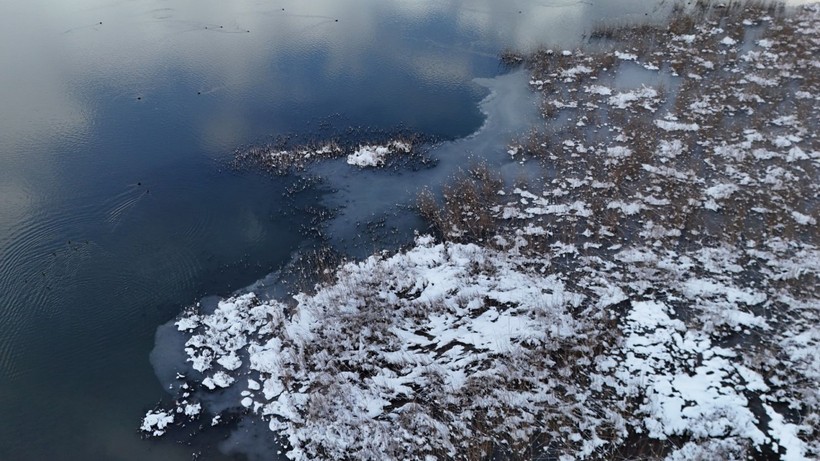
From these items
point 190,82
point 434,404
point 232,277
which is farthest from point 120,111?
point 434,404

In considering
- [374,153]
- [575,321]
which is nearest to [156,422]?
[575,321]

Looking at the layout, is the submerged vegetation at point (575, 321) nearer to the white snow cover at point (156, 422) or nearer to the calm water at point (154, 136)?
the white snow cover at point (156, 422)

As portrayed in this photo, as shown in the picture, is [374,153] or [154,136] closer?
[374,153]

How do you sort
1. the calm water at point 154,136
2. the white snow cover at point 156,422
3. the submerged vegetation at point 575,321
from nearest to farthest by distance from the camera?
1. the submerged vegetation at point 575,321
2. the white snow cover at point 156,422
3. the calm water at point 154,136

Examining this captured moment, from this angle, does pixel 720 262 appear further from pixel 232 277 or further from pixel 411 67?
pixel 411 67

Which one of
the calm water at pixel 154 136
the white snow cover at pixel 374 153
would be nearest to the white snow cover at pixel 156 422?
the calm water at pixel 154 136

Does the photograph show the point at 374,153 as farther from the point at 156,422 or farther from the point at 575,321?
the point at 156,422
